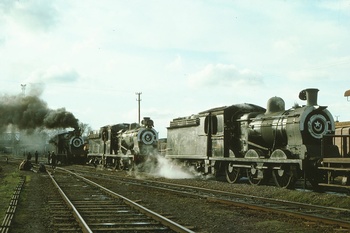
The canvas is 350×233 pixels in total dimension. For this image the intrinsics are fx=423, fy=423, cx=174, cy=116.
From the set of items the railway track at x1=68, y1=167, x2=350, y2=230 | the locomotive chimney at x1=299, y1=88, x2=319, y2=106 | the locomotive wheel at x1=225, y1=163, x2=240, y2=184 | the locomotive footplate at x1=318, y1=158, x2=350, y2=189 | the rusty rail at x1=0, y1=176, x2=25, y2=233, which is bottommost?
the rusty rail at x1=0, y1=176, x2=25, y2=233

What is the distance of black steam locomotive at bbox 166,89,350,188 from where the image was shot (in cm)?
1470

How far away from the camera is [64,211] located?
10.2m

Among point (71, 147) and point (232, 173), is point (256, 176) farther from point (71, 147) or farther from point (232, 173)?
point (71, 147)

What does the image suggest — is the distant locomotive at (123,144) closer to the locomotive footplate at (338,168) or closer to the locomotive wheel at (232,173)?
the locomotive wheel at (232,173)

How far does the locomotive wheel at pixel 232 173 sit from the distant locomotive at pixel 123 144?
1015 cm

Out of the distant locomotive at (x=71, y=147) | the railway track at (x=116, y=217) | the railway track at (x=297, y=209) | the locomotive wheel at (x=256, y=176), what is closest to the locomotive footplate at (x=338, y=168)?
the railway track at (x=297, y=209)

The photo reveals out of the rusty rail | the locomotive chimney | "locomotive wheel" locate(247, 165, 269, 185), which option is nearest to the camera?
Answer: the rusty rail

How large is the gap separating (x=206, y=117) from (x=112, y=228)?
42.5 feet

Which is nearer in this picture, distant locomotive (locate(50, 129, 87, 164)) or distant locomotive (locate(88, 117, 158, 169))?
distant locomotive (locate(88, 117, 158, 169))

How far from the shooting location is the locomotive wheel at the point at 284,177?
15210 millimetres

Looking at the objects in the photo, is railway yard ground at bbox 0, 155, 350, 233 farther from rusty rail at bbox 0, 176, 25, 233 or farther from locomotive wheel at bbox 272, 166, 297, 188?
locomotive wheel at bbox 272, 166, 297, 188

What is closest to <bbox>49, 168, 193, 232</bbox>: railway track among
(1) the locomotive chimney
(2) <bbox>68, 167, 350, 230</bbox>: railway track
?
(2) <bbox>68, 167, 350, 230</bbox>: railway track

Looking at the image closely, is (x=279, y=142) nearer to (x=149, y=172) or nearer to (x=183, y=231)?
(x=183, y=231)

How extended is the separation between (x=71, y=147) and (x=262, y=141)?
89.0 ft
